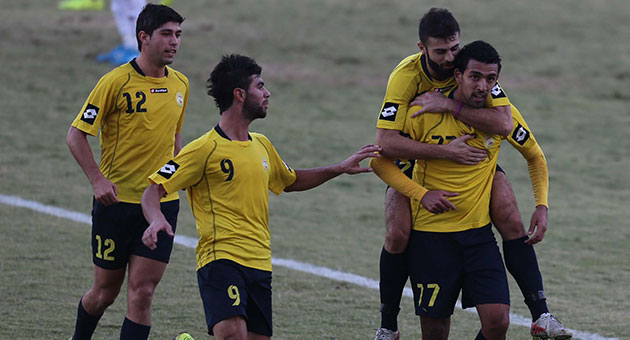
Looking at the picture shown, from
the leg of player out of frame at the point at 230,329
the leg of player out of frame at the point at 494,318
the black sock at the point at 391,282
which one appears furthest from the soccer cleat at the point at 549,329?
the leg of player out of frame at the point at 230,329

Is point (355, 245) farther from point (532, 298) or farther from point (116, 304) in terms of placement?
point (532, 298)

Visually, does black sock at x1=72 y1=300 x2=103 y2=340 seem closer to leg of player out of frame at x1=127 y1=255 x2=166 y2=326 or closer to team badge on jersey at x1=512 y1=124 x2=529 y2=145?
leg of player out of frame at x1=127 y1=255 x2=166 y2=326

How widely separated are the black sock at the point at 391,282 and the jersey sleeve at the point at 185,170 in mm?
1351

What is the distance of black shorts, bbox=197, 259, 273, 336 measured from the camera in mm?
4926

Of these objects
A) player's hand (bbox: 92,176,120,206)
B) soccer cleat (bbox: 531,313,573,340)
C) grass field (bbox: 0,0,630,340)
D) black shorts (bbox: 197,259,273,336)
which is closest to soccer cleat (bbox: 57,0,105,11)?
grass field (bbox: 0,0,630,340)

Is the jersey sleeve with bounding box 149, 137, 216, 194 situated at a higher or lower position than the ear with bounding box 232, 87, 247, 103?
lower

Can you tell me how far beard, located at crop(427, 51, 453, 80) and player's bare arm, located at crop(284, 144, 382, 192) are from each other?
526mm

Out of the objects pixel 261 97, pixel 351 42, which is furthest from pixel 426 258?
pixel 351 42

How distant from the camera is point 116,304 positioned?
738 cm

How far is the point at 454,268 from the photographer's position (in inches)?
216

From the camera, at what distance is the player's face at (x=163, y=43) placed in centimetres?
586

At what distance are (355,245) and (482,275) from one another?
13.6ft

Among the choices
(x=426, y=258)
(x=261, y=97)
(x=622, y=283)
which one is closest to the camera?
(x=261, y=97)

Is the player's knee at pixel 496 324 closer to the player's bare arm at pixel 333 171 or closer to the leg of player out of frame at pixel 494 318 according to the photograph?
the leg of player out of frame at pixel 494 318
